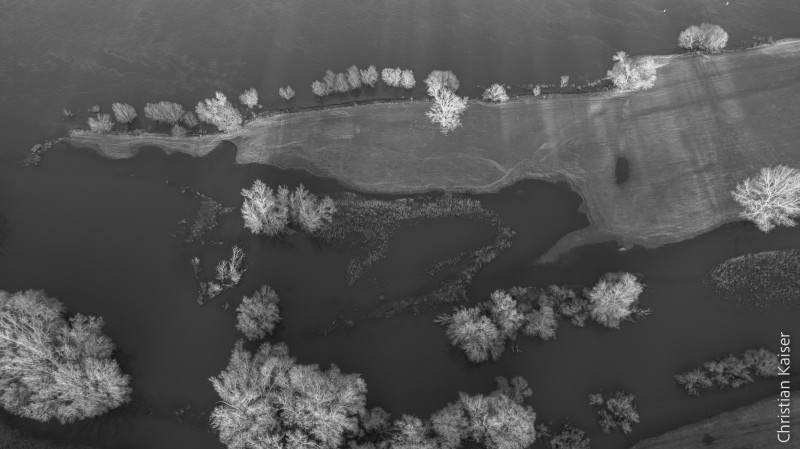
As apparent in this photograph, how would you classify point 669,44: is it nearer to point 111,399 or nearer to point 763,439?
point 763,439

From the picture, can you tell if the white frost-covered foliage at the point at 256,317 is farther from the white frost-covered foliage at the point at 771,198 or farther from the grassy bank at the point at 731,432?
the white frost-covered foliage at the point at 771,198

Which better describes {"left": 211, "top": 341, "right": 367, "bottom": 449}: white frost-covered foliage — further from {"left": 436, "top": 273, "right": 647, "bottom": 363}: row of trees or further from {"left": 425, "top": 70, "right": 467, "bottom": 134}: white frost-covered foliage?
{"left": 425, "top": 70, "right": 467, "bottom": 134}: white frost-covered foliage

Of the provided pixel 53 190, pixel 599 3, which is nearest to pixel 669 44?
pixel 599 3

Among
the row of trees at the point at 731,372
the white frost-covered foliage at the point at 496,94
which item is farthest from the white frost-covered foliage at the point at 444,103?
the row of trees at the point at 731,372

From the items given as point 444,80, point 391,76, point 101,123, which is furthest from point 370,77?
point 101,123

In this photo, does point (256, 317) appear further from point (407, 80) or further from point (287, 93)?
point (407, 80)

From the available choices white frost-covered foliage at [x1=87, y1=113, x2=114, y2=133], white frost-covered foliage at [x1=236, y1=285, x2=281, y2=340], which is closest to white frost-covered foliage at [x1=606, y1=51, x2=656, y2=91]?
white frost-covered foliage at [x1=236, y1=285, x2=281, y2=340]
